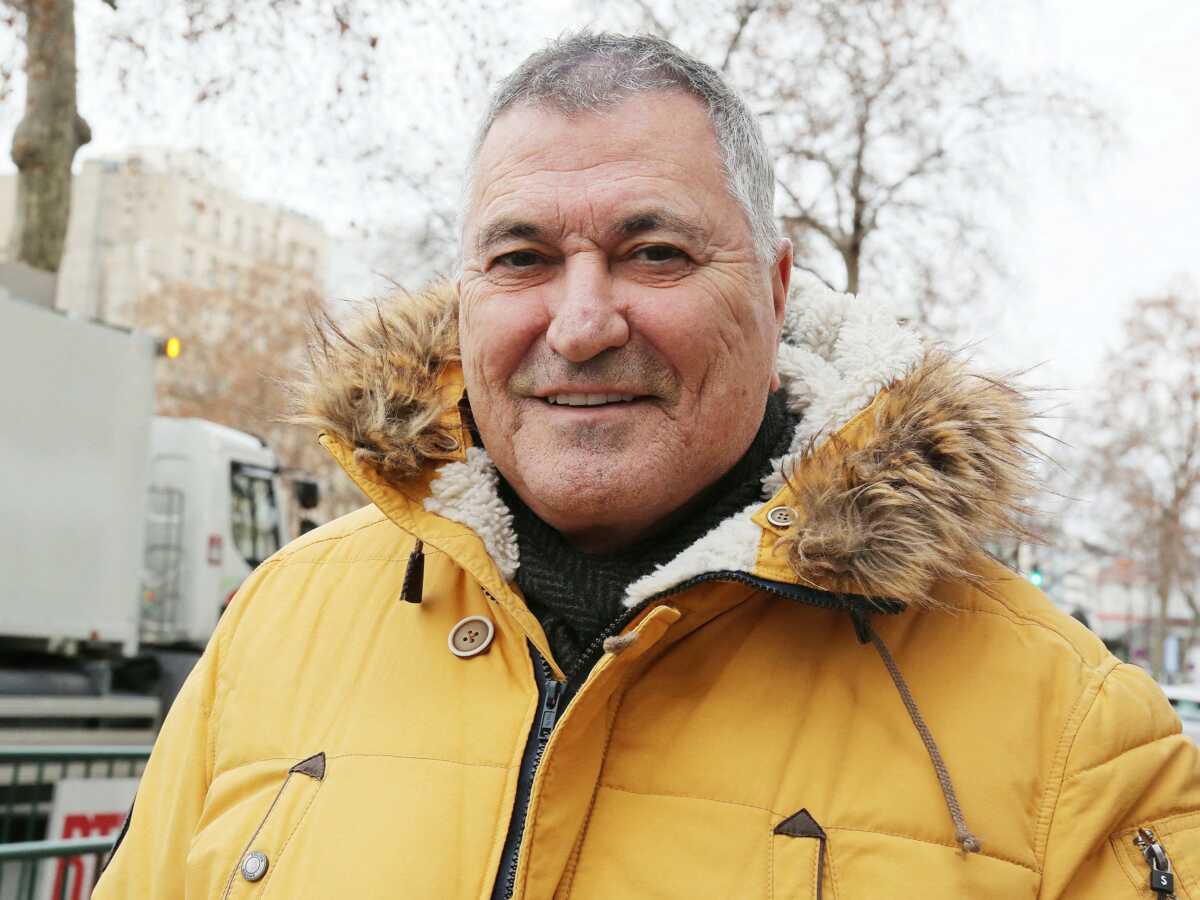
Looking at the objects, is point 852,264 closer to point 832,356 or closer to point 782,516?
point 832,356

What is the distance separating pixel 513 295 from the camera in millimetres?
1810


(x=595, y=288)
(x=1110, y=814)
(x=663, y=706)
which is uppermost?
(x=595, y=288)

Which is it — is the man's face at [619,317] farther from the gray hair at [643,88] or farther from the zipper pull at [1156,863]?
the zipper pull at [1156,863]

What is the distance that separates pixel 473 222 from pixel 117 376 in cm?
670

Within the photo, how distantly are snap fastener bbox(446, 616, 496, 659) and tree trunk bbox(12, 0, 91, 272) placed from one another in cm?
1013

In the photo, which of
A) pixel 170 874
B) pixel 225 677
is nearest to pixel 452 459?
pixel 225 677

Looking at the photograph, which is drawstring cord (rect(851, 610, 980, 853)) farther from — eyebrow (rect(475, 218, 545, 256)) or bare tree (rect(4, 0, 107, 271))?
bare tree (rect(4, 0, 107, 271))

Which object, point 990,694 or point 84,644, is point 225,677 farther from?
point 84,644

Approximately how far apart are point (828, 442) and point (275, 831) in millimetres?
963

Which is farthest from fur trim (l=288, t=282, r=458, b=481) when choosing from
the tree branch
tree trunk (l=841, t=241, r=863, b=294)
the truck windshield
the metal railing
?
tree trunk (l=841, t=241, r=863, b=294)

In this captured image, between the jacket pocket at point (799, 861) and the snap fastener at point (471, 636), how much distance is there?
0.51m

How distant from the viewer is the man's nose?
171cm

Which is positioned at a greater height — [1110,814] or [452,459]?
[452,459]

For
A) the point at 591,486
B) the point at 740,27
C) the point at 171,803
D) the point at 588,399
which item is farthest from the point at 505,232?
the point at 740,27
